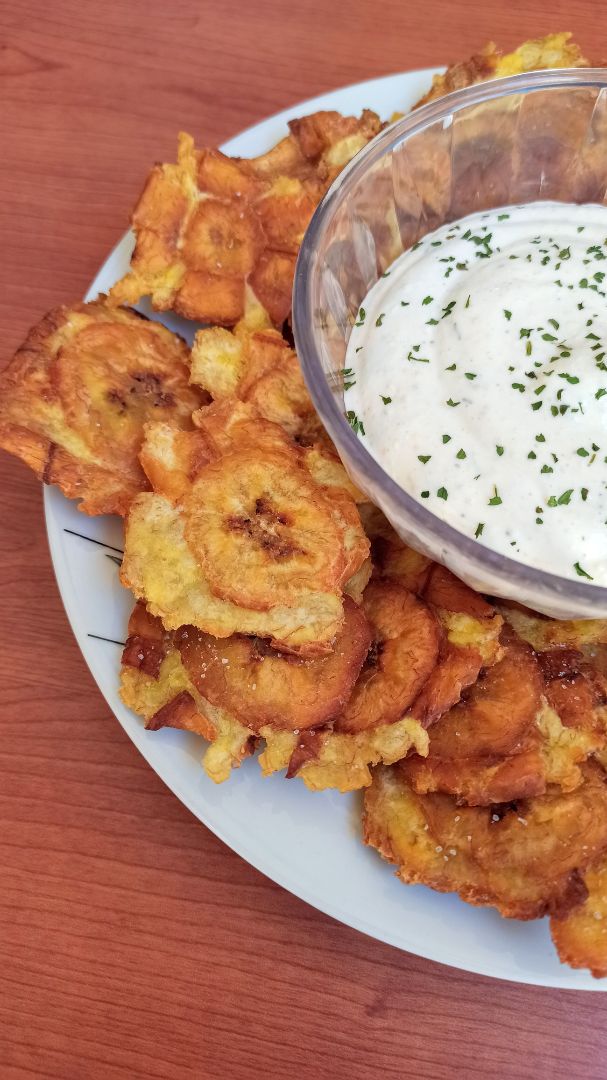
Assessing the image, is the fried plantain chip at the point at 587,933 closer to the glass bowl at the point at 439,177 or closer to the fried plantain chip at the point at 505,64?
the glass bowl at the point at 439,177

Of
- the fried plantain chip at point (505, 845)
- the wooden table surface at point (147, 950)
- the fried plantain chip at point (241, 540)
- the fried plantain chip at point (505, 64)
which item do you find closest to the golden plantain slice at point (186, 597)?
the fried plantain chip at point (241, 540)

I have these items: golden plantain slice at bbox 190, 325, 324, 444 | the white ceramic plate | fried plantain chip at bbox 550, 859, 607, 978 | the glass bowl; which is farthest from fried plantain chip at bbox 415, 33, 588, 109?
fried plantain chip at bbox 550, 859, 607, 978

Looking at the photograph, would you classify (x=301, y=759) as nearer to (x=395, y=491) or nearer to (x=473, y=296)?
(x=395, y=491)

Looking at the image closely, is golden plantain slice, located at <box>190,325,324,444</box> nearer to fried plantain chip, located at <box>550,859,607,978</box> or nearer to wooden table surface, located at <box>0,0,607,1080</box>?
wooden table surface, located at <box>0,0,607,1080</box>

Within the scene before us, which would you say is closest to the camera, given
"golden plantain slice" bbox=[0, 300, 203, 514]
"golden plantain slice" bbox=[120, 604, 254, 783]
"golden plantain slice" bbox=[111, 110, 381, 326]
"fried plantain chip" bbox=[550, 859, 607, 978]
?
"fried plantain chip" bbox=[550, 859, 607, 978]

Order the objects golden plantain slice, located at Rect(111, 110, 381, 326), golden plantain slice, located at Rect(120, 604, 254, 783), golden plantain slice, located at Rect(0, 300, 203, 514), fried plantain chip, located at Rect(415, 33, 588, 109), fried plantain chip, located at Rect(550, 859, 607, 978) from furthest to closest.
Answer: fried plantain chip, located at Rect(415, 33, 588, 109) < golden plantain slice, located at Rect(111, 110, 381, 326) < golden plantain slice, located at Rect(0, 300, 203, 514) < golden plantain slice, located at Rect(120, 604, 254, 783) < fried plantain chip, located at Rect(550, 859, 607, 978)

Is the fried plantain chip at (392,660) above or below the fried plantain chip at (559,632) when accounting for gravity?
below
